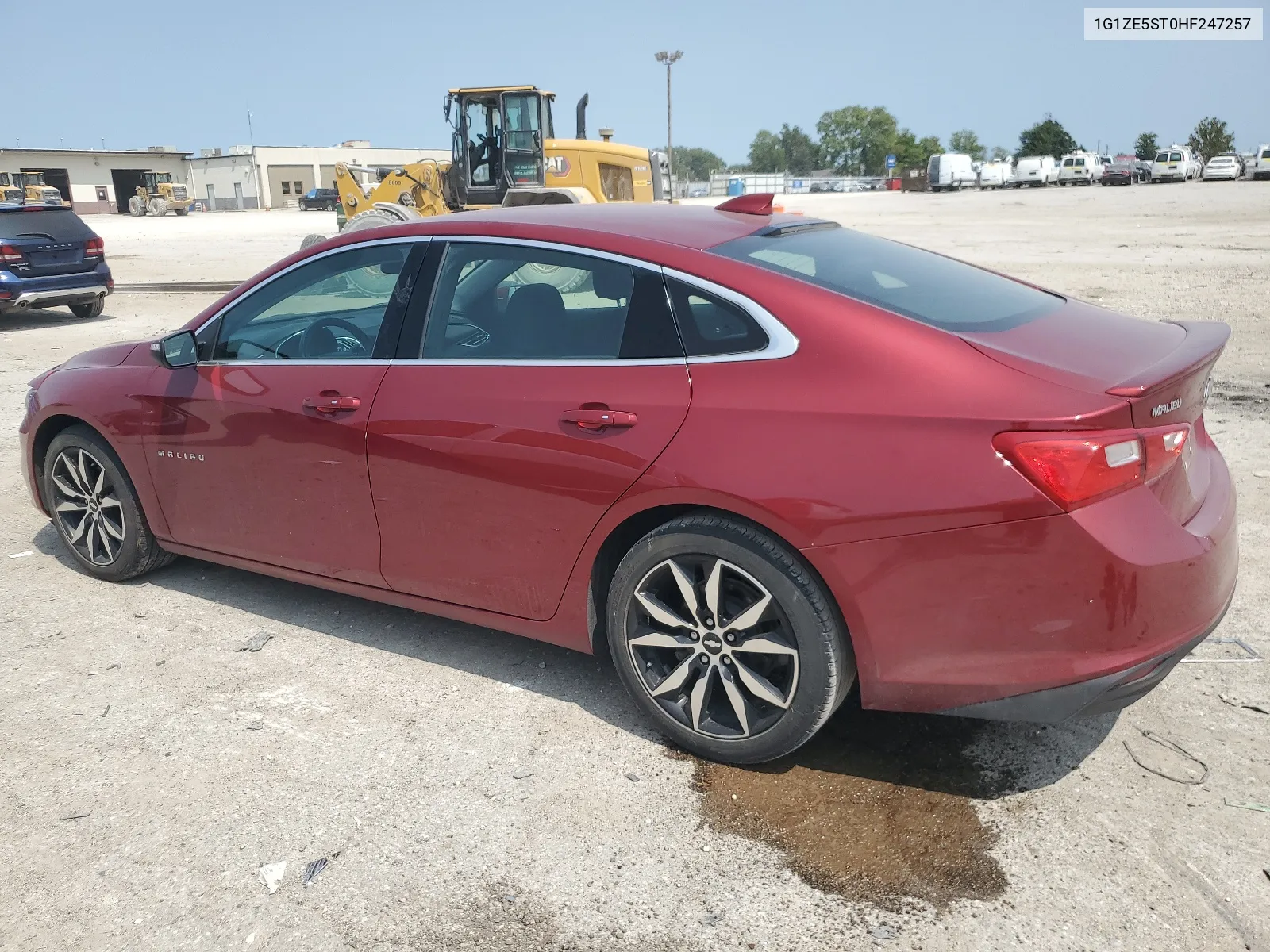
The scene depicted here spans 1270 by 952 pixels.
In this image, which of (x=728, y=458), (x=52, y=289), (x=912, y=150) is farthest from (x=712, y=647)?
(x=912, y=150)

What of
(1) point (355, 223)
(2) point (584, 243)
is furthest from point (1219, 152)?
(2) point (584, 243)

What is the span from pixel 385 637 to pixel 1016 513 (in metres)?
2.69

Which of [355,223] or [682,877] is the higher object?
[355,223]

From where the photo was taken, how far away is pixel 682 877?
8.98 ft

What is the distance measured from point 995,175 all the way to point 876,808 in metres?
78.2

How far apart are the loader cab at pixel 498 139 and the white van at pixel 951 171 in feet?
200

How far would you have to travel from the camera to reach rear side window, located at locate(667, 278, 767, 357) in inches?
119

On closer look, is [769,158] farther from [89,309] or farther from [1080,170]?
[89,309]

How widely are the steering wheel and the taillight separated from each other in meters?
2.34

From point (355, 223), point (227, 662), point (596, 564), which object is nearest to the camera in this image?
point (596, 564)

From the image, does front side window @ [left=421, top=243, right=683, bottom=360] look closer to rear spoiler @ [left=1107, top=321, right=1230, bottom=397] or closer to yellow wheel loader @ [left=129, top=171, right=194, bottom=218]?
rear spoiler @ [left=1107, top=321, right=1230, bottom=397]

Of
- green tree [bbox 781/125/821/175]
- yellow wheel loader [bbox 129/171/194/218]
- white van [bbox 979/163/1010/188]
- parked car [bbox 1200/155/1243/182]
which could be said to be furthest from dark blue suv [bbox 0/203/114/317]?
green tree [bbox 781/125/821/175]

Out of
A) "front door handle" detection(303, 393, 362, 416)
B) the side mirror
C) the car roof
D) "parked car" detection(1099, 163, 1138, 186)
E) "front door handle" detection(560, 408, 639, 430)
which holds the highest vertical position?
"parked car" detection(1099, 163, 1138, 186)

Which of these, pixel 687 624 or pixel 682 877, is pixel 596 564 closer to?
pixel 687 624
